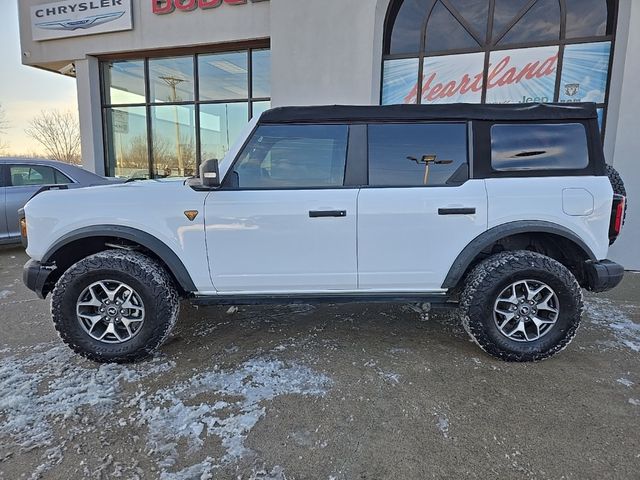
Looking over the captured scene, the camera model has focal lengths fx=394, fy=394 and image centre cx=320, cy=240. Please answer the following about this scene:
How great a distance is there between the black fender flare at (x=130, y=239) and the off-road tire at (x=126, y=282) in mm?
122

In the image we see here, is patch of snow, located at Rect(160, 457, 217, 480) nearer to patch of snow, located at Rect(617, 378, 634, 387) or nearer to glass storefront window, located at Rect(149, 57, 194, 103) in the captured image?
patch of snow, located at Rect(617, 378, 634, 387)

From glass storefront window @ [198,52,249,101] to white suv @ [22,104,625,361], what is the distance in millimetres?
6621

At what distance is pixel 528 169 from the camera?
9.75ft

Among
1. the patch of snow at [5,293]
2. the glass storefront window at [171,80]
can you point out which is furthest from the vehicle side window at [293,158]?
the glass storefront window at [171,80]

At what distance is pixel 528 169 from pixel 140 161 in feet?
31.6

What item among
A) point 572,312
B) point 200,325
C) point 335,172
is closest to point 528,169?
point 572,312

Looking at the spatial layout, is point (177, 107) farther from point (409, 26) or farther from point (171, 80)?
point (409, 26)

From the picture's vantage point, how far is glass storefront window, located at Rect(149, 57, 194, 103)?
9281 millimetres

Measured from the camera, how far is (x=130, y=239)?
2.91 m

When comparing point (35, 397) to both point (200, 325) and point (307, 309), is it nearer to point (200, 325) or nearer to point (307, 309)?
point (200, 325)

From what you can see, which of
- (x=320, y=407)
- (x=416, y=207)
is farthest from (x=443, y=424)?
(x=416, y=207)

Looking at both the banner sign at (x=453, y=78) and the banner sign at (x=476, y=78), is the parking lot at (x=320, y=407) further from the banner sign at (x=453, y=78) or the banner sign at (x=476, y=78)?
the banner sign at (x=453, y=78)

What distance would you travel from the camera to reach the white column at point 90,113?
375 inches

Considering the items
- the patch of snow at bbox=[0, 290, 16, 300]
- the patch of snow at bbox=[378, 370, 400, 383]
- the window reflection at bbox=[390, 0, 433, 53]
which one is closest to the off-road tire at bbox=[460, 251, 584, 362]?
the patch of snow at bbox=[378, 370, 400, 383]
